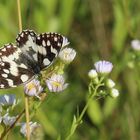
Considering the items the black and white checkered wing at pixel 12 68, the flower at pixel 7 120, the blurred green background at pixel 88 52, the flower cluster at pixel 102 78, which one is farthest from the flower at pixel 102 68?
the blurred green background at pixel 88 52

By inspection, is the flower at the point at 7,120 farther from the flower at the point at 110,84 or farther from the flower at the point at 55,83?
the flower at the point at 110,84

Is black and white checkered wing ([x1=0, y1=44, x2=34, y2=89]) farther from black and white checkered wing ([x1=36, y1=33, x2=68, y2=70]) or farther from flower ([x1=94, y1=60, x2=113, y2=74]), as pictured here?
flower ([x1=94, y1=60, x2=113, y2=74])

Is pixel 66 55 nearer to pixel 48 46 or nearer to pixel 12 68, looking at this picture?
pixel 48 46

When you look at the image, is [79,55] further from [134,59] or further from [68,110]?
[134,59]

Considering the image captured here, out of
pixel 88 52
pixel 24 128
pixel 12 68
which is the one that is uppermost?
pixel 88 52

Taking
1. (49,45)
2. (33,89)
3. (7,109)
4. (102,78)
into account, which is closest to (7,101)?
(7,109)

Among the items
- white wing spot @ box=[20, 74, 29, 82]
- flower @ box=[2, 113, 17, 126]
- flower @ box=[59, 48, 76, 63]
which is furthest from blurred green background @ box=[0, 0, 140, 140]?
flower @ box=[2, 113, 17, 126]
